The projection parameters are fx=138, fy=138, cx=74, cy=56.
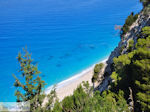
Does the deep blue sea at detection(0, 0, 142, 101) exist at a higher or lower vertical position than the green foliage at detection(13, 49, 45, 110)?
higher

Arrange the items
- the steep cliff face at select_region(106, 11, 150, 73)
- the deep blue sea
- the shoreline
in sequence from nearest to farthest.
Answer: the steep cliff face at select_region(106, 11, 150, 73), the shoreline, the deep blue sea

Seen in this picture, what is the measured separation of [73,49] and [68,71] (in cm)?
1134

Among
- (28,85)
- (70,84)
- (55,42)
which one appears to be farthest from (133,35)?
(55,42)

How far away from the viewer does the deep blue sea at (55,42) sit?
28.4 m

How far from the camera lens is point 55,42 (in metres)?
42.9

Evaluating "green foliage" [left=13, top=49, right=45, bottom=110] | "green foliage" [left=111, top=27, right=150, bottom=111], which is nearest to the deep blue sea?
"green foliage" [left=13, top=49, right=45, bottom=110]

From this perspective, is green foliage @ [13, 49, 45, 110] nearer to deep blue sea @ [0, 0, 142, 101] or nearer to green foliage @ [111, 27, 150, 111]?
green foliage @ [111, 27, 150, 111]

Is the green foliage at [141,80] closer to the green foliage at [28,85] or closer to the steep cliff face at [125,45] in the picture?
the steep cliff face at [125,45]

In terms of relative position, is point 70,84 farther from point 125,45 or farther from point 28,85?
point 28,85

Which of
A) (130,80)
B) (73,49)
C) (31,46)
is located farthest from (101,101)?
(31,46)

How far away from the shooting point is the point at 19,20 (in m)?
59.5

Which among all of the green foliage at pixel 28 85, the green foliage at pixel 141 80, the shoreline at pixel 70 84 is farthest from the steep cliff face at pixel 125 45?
the green foliage at pixel 28 85

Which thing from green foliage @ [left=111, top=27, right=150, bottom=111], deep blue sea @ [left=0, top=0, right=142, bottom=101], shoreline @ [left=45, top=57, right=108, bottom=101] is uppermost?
deep blue sea @ [left=0, top=0, right=142, bottom=101]

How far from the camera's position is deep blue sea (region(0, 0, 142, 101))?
28.4 m
